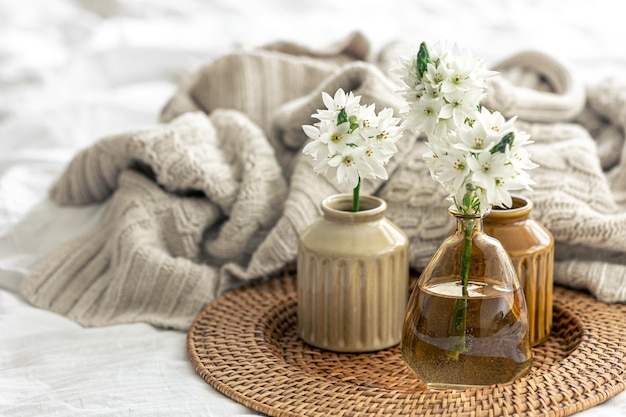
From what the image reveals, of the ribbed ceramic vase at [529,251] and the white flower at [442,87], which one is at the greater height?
the white flower at [442,87]

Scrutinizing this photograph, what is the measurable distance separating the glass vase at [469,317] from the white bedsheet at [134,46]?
1.81 feet

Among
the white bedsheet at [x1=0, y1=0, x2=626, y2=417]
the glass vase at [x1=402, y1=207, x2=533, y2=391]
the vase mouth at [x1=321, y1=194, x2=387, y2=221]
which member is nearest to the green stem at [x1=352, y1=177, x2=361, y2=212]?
the vase mouth at [x1=321, y1=194, x2=387, y2=221]

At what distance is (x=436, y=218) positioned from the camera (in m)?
1.00

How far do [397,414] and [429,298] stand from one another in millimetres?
105

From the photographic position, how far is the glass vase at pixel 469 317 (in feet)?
2.42

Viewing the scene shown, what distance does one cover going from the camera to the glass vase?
737mm

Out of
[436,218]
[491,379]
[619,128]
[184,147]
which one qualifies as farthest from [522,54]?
[491,379]

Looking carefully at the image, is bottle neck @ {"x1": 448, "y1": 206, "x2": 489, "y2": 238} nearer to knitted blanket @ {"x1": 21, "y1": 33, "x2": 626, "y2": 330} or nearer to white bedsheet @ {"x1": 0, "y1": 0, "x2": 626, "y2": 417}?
knitted blanket @ {"x1": 21, "y1": 33, "x2": 626, "y2": 330}

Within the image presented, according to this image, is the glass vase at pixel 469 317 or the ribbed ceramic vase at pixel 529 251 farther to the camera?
the ribbed ceramic vase at pixel 529 251

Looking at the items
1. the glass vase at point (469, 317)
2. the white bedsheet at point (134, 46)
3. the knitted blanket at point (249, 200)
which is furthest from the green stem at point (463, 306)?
the white bedsheet at point (134, 46)

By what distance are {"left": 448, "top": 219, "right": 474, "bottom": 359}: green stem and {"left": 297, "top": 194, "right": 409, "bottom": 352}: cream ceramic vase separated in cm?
12

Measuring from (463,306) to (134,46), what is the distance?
3.53 ft

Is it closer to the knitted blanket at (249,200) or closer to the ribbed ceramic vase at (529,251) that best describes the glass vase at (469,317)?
the ribbed ceramic vase at (529,251)

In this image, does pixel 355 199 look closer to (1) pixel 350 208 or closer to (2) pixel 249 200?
(1) pixel 350 208
